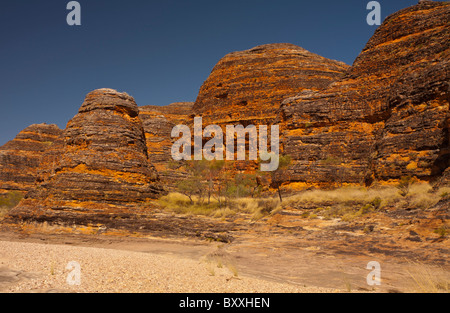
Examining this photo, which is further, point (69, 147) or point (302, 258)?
point (69, 147)

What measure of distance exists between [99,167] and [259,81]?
29567mm

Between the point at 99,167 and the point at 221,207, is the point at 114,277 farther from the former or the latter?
the point at 221,207

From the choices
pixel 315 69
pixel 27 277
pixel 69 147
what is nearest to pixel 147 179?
pixel 69 147

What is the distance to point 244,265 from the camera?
26.9ft

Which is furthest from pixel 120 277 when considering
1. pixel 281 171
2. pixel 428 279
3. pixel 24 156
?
pixel 24 156

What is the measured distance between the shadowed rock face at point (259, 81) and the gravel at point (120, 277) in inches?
1260

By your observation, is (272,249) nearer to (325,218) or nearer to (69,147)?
(325,218)

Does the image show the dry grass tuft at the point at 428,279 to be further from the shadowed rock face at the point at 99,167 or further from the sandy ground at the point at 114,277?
the shadowed rock face at the point at 99,167

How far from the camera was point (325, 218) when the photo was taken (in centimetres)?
1397

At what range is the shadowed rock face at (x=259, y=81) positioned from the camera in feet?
128

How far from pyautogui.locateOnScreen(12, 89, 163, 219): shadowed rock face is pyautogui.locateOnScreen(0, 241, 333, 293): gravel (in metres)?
7.55

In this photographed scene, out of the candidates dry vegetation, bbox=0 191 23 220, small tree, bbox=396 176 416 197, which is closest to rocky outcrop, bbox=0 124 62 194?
dry vegetation, bbox=0 191 23 220
